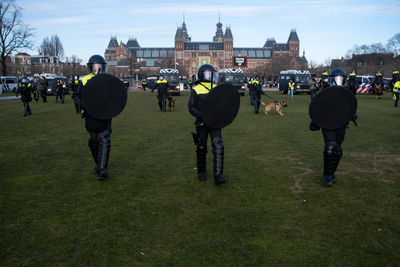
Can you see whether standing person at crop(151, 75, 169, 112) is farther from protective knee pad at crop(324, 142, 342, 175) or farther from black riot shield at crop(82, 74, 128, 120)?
protective knee pad at crop(324, 142, 342, 175)

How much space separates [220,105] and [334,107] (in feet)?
5.96

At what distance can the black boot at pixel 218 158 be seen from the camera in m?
5.20

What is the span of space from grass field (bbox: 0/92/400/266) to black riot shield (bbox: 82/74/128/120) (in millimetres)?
1212

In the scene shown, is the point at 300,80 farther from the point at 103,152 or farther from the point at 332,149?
the point at 103,152

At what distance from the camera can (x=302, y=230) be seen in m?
3.75

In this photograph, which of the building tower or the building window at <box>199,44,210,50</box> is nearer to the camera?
the building tower

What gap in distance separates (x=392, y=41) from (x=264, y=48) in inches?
3089

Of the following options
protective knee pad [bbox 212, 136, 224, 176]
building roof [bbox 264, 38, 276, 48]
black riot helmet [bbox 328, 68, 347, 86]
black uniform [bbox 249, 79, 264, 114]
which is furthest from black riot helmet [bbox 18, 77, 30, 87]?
building roof [bbox 264, 38, 276, 48]

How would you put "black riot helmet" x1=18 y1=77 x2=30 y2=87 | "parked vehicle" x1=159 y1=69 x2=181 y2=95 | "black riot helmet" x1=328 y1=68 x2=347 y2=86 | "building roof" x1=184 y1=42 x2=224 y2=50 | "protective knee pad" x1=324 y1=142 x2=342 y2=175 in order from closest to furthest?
"protective knee pad" x1=324 y1=142 x2=342 y2=175 < "black riot helmet" x1=328 y1=68 x2=347 y2=86 < "black riot helmet" x1=18 y1=77 x2=30 y2=87 < "parked vehicle" x1=159 y1=69 x2=181 y2=95 < "building roof" x1=184 y1=42 x2=224 y2=50

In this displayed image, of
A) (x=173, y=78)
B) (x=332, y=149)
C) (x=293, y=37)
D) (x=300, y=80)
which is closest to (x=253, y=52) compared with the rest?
(x=293, y=37)

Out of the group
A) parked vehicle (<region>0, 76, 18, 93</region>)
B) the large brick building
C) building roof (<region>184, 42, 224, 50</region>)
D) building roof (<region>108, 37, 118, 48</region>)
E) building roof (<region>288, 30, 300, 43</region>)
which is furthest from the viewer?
building roof (<region>108, 37, 118, 48</region>)

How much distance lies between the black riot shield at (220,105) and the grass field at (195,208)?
1.11 metres

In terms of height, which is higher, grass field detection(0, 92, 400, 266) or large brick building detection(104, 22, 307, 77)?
large brick building detection(104, 22, 307, 77)

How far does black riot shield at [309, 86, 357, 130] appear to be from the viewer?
512cm
